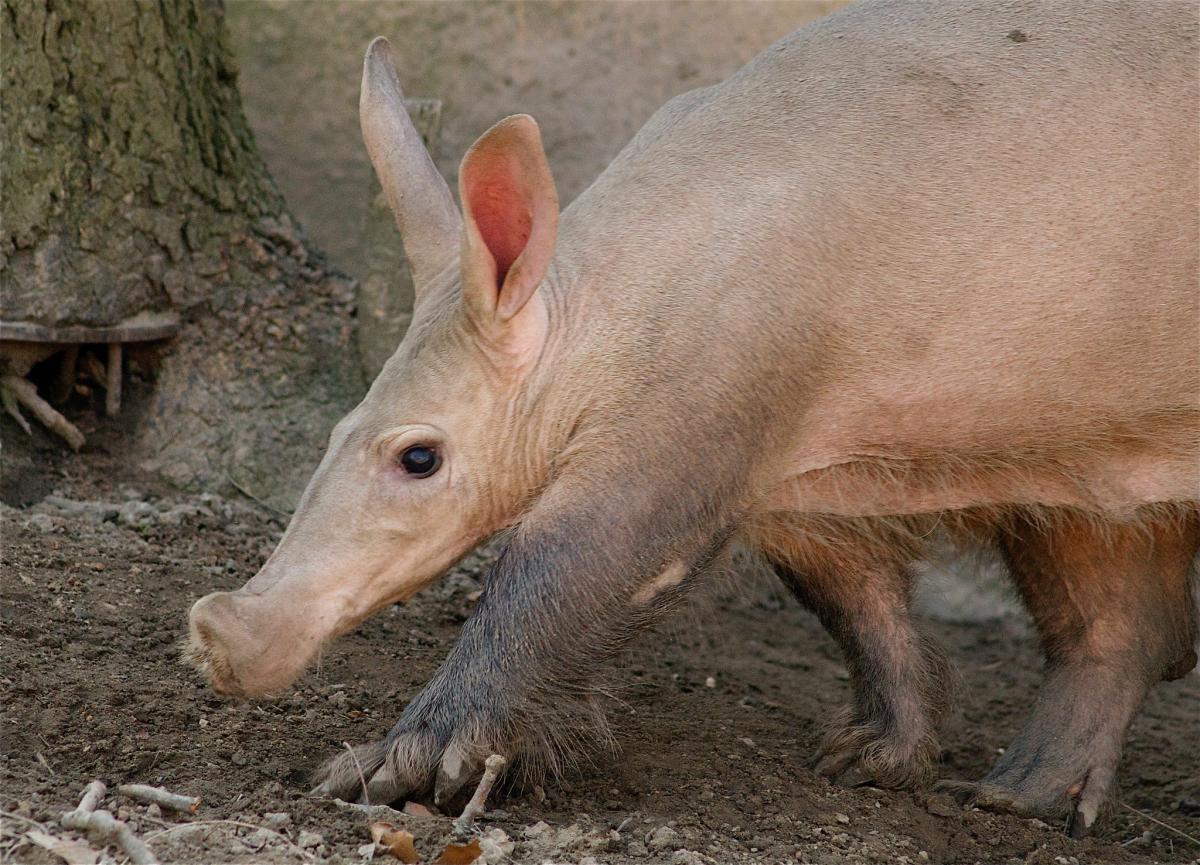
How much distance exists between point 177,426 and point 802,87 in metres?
2.70

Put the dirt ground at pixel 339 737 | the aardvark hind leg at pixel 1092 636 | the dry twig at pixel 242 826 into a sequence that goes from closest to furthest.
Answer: the dry twig at pixel 242 826
the dirt ground at pixel 339 737
the aardvark hind leg at pixel 1092 636

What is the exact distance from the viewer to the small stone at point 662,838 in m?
3.30

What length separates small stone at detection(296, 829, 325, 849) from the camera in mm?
3014

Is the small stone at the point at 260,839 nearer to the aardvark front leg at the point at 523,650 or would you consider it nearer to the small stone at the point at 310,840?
the small stone at the point at 310,840

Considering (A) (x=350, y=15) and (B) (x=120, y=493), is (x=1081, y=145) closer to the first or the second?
(B) (x=120, y=493)

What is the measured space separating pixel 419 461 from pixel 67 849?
120 cm

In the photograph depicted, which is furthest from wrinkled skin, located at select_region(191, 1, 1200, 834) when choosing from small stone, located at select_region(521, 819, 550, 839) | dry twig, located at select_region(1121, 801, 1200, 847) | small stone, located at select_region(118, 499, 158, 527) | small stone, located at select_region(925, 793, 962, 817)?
small stone, located at select_region(118, 499, 158, 527)

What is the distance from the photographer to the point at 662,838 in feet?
10.9

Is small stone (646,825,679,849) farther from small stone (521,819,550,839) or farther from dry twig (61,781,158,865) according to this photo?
dry twig (61,781,158,865)

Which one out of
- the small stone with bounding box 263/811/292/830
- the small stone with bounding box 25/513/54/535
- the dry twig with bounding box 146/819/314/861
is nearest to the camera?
the dry twig with bounding box 146/819/314/861

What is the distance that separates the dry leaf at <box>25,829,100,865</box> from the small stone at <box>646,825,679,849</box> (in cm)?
121

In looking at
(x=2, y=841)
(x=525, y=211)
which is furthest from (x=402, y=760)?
(x=525, y=211)

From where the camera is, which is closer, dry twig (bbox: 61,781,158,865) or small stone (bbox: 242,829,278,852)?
dry twig (bbox: 61,781,158,865)

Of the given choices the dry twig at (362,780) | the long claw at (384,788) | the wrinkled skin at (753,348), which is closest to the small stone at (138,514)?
the wrinkled skin at (753,348)
